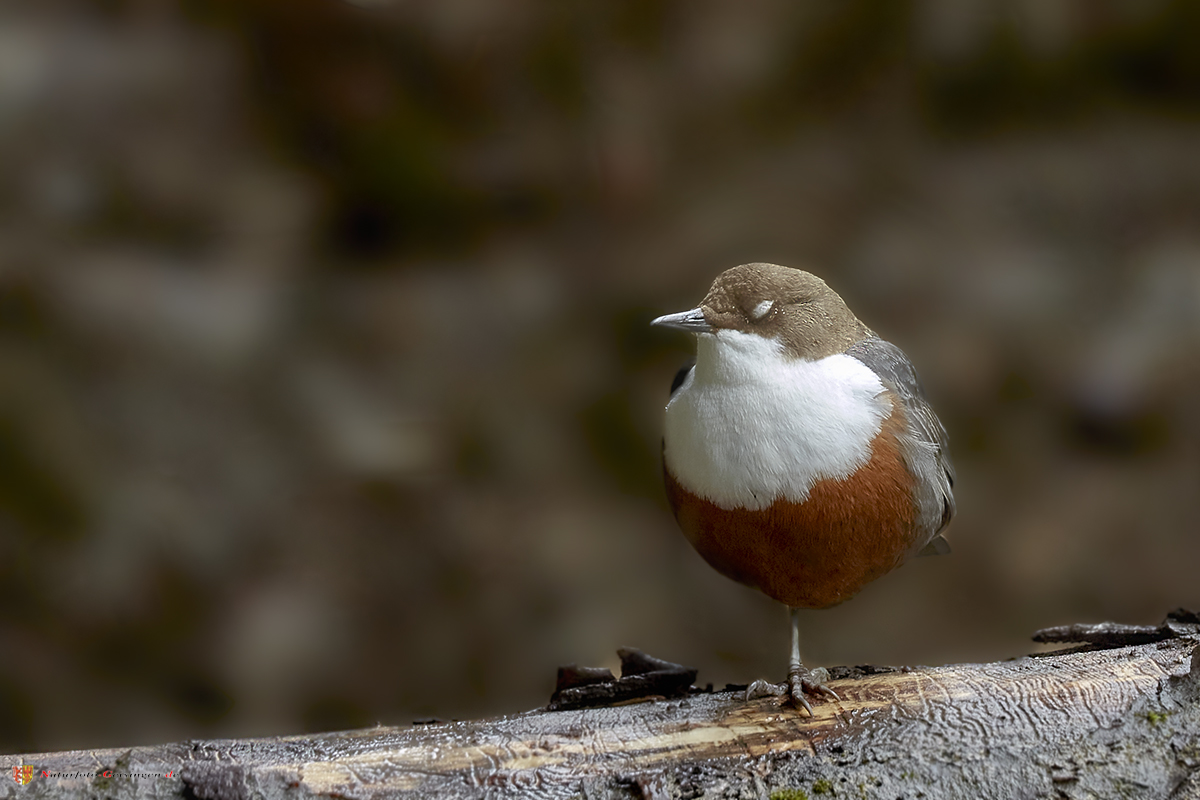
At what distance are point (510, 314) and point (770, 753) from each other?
76.2 inches

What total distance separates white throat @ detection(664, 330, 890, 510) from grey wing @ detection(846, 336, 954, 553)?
8 centimetres

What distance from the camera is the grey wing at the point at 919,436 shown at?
6.95ft

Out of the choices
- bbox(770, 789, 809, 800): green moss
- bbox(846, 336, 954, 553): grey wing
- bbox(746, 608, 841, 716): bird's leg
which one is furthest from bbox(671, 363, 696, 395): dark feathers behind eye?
bbox(770, 789, 809, 800): green moss

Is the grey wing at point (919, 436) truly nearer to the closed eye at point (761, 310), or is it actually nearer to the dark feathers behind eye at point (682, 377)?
the closed eye at point (761, 310)

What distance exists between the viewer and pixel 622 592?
3254mm

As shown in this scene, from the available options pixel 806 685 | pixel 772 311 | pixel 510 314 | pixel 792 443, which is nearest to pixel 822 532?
pixel 792 443

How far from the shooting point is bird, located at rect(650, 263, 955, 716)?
6.54 ft

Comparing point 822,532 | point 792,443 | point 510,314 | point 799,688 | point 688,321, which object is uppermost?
point 510,314

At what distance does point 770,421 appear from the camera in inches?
78.2

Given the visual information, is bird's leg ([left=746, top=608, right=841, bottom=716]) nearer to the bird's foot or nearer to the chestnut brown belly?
the bird's foot

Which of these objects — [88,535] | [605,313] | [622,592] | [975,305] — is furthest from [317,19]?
[975,305]

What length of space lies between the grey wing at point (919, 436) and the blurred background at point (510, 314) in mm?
1052

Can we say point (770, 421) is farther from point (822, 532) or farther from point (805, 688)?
point (805, 688)

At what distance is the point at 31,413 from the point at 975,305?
3.23 metres
